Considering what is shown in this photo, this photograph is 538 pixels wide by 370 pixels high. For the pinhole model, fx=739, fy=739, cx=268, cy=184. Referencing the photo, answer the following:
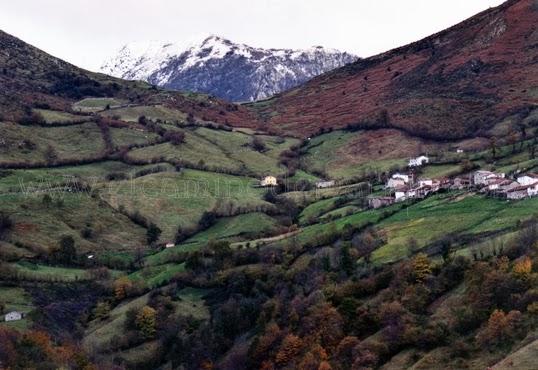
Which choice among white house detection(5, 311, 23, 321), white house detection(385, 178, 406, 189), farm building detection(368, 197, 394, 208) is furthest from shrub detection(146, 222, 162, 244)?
white house detection(385, 178, 406, 189)

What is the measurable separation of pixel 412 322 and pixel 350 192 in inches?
2784

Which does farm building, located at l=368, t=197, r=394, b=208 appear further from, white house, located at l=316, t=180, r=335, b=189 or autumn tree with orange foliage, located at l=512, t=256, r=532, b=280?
autumn tree with orange foliage, located at l=512, t=256, r=532, b=280

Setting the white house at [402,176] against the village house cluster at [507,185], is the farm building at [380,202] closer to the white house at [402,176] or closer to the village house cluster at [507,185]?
the white house at [402,176]

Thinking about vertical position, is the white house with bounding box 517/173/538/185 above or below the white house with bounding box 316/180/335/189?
below

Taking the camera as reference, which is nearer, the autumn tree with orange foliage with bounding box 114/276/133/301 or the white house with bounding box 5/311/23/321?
the white house with bounding box 5/311/23/321

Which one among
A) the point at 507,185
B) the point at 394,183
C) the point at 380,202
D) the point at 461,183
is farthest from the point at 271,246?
the point at 394,183

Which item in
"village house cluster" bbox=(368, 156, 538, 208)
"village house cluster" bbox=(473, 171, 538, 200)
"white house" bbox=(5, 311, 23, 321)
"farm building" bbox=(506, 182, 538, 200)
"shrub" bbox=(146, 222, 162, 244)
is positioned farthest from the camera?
"shrub" bbox=(146, 222, 162, 244)

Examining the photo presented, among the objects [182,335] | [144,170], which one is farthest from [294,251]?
[144,170]

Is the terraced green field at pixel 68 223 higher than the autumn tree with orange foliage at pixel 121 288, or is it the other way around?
the terraced green field at pixel 68 223

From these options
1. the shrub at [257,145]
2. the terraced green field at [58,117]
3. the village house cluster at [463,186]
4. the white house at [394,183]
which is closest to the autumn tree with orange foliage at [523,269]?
the village house cluster at [463,186]

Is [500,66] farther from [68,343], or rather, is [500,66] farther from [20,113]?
[68,343]

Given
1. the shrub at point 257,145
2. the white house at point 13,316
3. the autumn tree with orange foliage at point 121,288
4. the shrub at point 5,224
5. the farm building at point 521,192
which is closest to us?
the white house at point 13,316

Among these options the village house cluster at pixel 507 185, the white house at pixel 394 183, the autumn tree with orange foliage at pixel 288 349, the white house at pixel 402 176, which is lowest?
the autumn tree with orange foliage at pixel 288 349

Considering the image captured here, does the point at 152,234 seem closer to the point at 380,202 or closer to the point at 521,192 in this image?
the point at 380,202
